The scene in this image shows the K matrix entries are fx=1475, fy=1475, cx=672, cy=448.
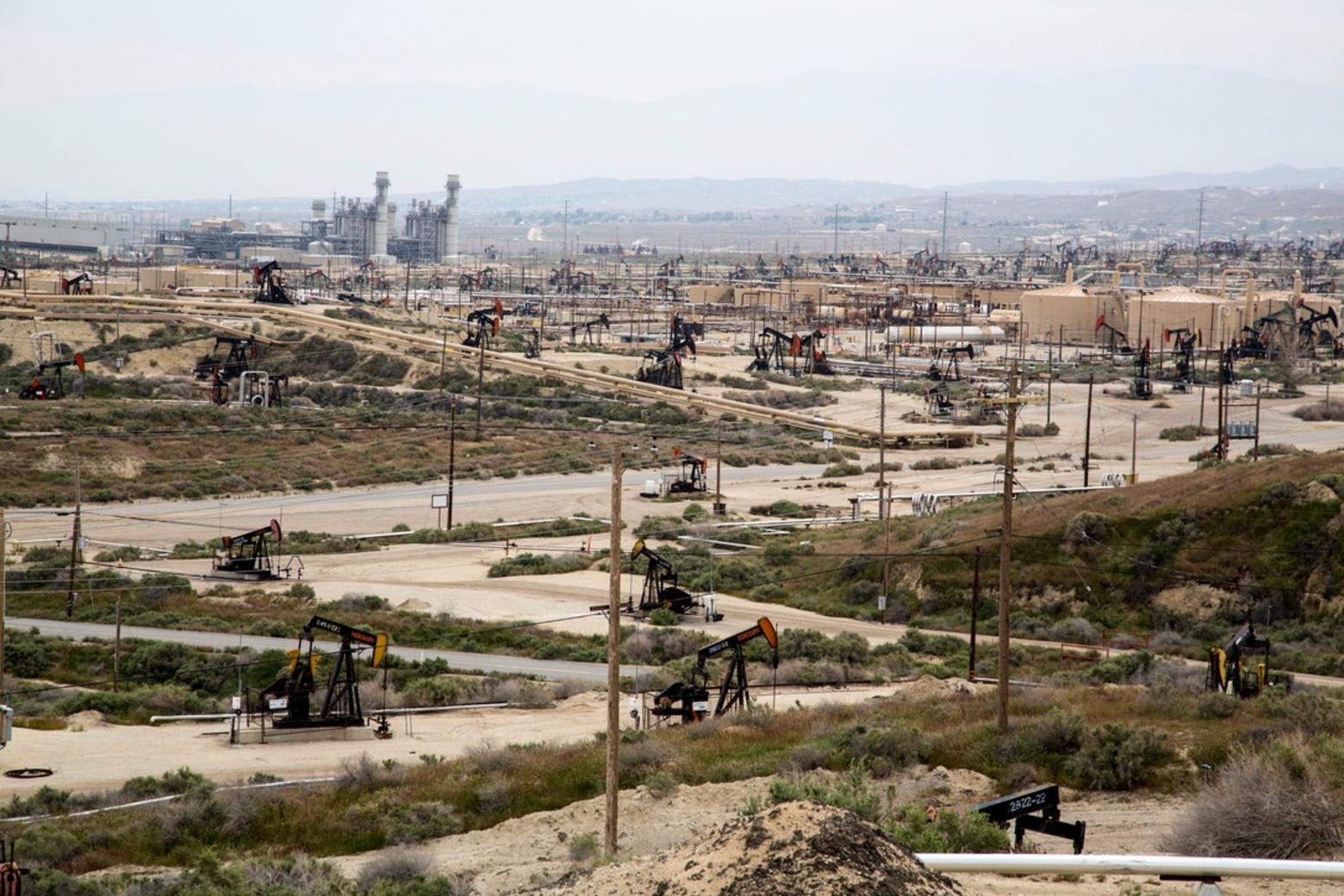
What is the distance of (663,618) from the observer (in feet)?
93.5

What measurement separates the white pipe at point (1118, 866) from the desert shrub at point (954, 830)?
2716 millimetres

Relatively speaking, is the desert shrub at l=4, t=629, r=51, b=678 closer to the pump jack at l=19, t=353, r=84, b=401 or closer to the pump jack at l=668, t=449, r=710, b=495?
the pump jack at l=668, t=449, r=710, b=495

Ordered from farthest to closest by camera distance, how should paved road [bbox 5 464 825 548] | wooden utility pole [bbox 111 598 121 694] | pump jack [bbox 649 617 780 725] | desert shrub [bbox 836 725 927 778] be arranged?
paved road [bbox 5 464 825 548] → wooden utility pole [bbox 111 598 121 694] → pump jack [bbox 649 617 780 725] → desert shrub [bbox 836 725 927 778]

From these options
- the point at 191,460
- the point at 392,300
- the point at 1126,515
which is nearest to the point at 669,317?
the point at 392,300

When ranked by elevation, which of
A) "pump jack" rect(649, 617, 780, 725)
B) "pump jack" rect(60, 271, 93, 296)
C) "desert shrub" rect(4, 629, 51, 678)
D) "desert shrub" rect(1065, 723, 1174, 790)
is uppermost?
"pump jack" rect(60, 271, 93, 296)

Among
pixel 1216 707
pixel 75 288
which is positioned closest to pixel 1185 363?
pixel 1216 707

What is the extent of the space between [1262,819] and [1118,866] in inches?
199

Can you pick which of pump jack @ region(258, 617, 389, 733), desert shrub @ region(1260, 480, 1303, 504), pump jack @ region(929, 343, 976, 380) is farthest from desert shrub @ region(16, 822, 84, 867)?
pump jack @ region(929, 343, 976, 380)

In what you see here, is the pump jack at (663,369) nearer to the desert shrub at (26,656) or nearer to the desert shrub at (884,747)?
the desert shrub at (26,656)

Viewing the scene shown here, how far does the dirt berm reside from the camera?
6727mm

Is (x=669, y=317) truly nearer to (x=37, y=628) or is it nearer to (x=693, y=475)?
(x=693, y=475)

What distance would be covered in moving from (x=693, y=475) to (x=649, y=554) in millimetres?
17050

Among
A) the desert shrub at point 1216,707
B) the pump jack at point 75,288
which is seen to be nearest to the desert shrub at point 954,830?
the desert shrub at point 1216,707

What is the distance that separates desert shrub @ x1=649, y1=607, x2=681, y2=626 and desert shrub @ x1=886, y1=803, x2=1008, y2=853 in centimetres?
1696
